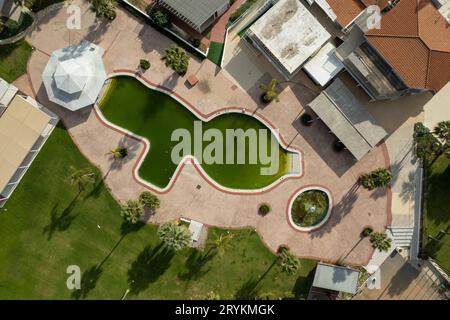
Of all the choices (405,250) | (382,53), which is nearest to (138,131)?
(382,53)

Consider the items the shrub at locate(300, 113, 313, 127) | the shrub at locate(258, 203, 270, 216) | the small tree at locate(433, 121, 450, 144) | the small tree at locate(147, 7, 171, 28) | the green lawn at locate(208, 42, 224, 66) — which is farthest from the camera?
the green lawn at locate(208, 42, 224, 66)

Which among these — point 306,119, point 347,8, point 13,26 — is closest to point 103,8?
point 13,26

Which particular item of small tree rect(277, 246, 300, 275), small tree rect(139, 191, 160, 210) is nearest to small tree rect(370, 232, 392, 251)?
small tree rect(277, 246, 300, 275)

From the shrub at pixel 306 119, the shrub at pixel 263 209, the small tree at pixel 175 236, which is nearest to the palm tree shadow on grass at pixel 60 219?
the small tree at pixel 175 236

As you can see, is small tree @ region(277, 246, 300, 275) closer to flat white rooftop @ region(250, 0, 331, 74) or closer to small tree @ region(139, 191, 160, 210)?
small tree @ region(139, 191, 160, 210)
